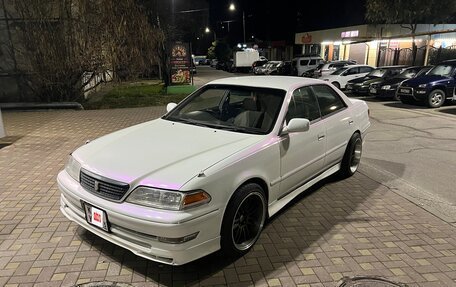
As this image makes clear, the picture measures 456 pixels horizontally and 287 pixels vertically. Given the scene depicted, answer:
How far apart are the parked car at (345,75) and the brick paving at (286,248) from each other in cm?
1408

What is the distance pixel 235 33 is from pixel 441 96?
236ft

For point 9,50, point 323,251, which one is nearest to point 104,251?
point 323,251

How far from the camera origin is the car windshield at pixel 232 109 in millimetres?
3848

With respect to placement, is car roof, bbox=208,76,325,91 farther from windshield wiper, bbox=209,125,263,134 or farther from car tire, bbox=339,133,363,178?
car tire, bbox=339,133,363,178

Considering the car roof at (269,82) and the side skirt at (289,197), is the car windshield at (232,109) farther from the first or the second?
the side skirt at (289,197)

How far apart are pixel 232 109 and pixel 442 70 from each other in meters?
12.5

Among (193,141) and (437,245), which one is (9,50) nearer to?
(193,141)

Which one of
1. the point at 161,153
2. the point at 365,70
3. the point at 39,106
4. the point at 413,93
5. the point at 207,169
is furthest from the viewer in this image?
the point at 365,70

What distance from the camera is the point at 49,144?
739 centimetres

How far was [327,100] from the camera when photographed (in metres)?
4.87

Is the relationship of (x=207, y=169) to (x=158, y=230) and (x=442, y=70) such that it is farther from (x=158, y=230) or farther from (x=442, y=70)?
(x=442, y=70)

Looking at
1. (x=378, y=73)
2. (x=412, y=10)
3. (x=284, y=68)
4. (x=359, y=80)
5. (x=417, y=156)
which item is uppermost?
(x=412, y=10)

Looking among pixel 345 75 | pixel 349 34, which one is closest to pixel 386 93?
pixel 345 75

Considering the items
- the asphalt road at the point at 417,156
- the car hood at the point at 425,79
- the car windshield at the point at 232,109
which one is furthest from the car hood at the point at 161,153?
the car hood at the point at 425,79
